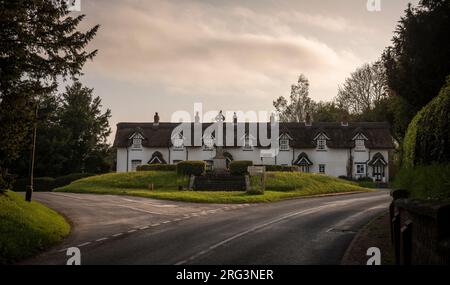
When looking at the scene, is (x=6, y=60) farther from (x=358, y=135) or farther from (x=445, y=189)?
(x=358, y=135)

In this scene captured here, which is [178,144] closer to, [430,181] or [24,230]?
[24,230]

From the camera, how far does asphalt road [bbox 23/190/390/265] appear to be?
12234mm

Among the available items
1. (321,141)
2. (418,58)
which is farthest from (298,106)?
(418,58)

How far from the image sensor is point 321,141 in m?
61.2

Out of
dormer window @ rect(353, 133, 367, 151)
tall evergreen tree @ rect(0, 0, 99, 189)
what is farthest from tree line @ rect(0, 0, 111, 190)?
dormer window @ rect(353, 133, 367, 151)

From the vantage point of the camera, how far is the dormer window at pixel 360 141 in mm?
59938

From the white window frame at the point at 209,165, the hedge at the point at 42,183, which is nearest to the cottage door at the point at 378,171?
the white window frame at the point at 209,165

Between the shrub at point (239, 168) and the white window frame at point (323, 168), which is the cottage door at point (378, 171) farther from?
the shrub at point (239, 168)

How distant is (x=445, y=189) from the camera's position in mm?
8133

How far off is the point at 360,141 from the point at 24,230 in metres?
52.2

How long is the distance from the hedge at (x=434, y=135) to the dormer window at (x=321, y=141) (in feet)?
156

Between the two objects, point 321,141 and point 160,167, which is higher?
point 321,141

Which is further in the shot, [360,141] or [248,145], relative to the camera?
[248,145]

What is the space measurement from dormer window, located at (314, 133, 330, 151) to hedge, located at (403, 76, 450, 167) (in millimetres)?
47695
